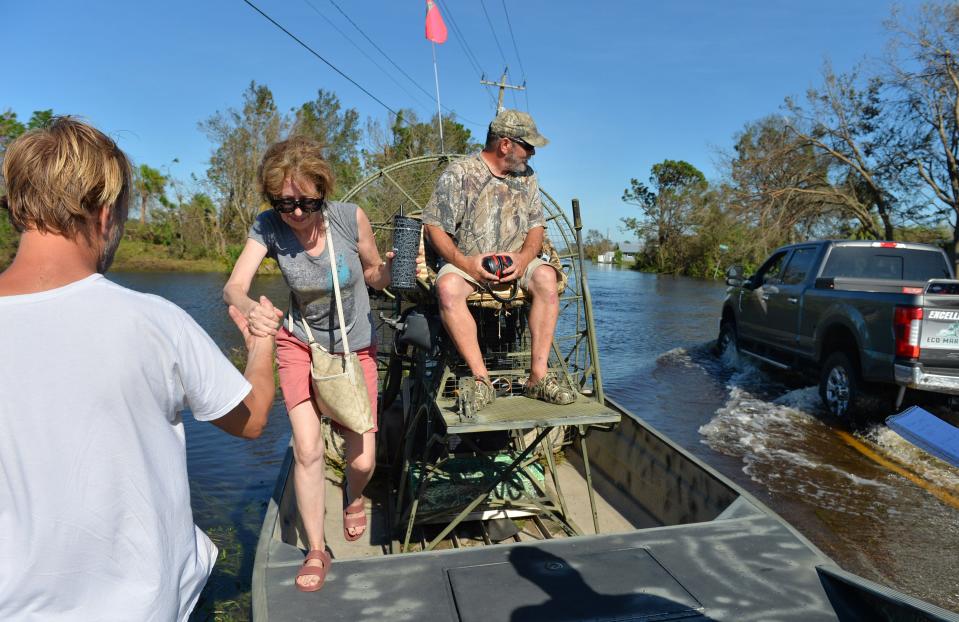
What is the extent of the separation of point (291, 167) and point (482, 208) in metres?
1.49

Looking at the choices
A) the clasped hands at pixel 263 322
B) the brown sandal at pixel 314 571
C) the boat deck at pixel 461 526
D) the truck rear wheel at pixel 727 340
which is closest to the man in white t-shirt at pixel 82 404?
the clasped hands at pixel 263 322

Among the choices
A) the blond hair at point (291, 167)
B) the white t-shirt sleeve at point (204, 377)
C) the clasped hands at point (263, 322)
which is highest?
the blond hair at point (291, 167)

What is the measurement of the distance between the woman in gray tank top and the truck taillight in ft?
18.9

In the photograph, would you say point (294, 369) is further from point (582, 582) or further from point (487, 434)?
point (487, 434)

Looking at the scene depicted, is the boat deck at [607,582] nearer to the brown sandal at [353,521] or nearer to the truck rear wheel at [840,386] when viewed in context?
the brown sandal at [353,521]

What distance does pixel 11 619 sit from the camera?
4.52 ft

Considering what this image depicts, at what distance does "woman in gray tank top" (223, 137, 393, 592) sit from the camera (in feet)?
10.1

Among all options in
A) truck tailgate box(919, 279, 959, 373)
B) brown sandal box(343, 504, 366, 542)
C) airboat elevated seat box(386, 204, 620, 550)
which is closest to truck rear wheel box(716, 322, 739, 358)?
truck tailgate box(919, 279, 959, 373)

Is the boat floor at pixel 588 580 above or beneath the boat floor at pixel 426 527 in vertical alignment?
above

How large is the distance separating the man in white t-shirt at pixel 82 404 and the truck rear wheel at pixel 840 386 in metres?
7.91

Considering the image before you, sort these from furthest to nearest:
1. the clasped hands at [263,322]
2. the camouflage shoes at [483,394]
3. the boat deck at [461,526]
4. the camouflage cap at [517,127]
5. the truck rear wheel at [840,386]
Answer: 1. the truck rear wheel at [840,386]
2. the boat deck at [461,526]
3. the camouflage cap at [517,127]
4. the camouflage shoes at [483,394]
5. the clasped hands at [263,322]

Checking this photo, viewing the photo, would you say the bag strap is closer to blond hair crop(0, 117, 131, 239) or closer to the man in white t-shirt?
the man in white t-shirt

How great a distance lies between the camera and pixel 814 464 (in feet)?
22.4

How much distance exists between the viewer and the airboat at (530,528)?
223 cm
